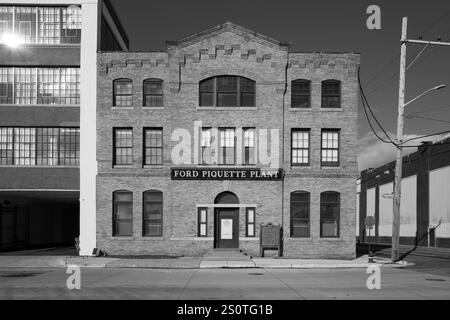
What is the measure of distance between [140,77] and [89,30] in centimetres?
413

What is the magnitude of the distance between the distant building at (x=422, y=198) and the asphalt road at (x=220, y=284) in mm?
21855

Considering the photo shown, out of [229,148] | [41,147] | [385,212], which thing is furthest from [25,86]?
[385,212]

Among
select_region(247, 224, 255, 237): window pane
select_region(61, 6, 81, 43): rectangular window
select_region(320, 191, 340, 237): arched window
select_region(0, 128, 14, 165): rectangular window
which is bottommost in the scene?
select_region(247, 224, 255, 237): window pane

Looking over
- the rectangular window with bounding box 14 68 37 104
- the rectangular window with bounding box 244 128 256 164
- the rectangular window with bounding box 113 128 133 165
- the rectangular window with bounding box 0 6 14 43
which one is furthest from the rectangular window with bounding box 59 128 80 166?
the rectangular window with bounding box 244 128 256 164

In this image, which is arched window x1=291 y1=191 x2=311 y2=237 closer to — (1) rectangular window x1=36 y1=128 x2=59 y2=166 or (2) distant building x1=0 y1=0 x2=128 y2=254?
(2) distant building x1=0 y1=0 x2=128 y2=254

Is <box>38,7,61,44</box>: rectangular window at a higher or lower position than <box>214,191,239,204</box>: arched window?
higher

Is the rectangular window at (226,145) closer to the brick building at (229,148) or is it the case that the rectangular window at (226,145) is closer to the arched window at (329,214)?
the brick building at (229,148)

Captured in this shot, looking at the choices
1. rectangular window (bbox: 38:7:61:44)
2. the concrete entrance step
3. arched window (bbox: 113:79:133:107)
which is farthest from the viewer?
rectangular window (bbox: 38:7:61:44)

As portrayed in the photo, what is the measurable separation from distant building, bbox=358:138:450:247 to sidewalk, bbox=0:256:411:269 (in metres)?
17.0

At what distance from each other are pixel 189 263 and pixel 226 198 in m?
5.18

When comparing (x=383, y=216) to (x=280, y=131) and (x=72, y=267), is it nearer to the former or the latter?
(x=280, y=131)

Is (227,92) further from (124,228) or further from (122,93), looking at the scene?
(124,228)

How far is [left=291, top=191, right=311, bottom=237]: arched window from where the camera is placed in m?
29.6

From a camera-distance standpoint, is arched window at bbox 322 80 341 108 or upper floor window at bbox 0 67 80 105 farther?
upper floor window at bbox 0 67 80 105
